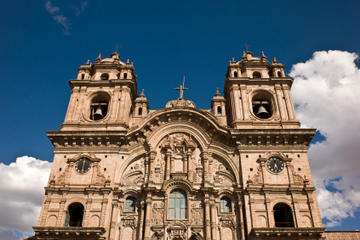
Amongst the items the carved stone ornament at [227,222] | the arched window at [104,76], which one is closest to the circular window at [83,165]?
the arched window at [104,76]

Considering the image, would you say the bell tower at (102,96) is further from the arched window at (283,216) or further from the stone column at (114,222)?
the arched window at (283,216)

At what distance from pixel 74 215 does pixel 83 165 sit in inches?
142

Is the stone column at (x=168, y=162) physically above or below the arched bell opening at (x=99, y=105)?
below

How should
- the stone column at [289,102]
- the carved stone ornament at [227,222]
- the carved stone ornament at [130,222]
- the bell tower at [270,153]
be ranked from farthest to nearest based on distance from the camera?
1. the stone column at [289,102]
2. the carved stone ornament at [130,222]
3. the carved stone ornament at [227,222]
4. the bell tower at [270,153]

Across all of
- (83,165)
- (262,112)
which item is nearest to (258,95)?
(262,112)

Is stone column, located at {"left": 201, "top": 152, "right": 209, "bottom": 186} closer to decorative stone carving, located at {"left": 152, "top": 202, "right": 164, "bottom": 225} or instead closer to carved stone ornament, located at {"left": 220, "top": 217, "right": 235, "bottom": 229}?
carved stone ornament, located at {"left": 220, "top": 217, "right": 235, "bottom": 229}

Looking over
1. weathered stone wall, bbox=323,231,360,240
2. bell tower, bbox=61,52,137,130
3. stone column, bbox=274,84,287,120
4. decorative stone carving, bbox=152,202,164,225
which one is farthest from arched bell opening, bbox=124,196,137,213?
weathered stone wall, bbox=323,231,360,240

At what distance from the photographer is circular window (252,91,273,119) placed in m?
27.2

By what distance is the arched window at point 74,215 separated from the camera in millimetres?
22094

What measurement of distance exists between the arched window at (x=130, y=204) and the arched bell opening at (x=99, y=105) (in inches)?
311

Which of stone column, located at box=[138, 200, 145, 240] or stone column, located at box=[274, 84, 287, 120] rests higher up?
stone column, located at box=[274, 84, 287, 120]

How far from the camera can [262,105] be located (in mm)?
27891

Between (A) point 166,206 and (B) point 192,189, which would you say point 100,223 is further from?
(B) point 192,189

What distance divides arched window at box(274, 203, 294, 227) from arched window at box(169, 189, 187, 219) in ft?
20.8
